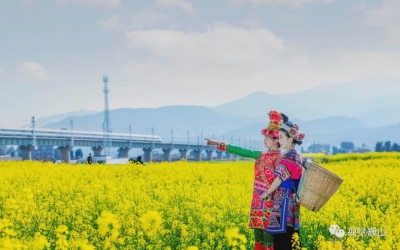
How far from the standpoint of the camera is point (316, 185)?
16.9ft

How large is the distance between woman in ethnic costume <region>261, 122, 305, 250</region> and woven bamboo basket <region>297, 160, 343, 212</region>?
11 cm

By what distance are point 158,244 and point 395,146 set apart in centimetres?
10518

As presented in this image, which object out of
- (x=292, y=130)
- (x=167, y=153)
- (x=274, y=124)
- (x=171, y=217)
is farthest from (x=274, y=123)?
(x=167, y=153)

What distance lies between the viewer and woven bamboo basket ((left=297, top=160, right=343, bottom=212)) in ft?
16.9

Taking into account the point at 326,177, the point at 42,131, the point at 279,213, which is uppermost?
the point at 42,131

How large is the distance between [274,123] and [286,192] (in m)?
0.76

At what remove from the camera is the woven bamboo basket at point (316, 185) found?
16.9 ft

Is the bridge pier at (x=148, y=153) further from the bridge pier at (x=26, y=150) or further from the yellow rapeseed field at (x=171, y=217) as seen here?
the yellow rapeseed field at (x=171, y=217)

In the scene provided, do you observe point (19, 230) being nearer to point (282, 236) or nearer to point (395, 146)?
point (282, 236)

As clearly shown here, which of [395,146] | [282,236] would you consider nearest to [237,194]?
[282,236]

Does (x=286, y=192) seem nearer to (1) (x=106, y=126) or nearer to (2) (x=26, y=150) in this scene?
(2) (x=26, y=150)

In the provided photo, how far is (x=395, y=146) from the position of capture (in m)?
103

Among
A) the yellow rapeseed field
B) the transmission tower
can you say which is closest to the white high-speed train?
the transmission tower

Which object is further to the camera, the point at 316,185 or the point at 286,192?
the point at 286,192
